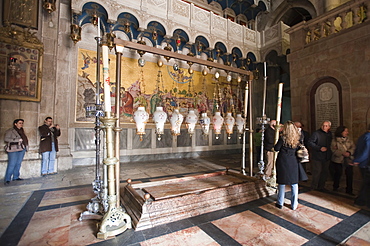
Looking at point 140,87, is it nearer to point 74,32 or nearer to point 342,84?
point 74,32

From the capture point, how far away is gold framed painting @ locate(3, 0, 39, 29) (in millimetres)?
5160

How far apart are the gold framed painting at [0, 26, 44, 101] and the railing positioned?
8.40 meters

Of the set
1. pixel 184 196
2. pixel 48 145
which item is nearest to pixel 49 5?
pixel 48 145

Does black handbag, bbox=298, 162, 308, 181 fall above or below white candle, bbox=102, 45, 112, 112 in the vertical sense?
below

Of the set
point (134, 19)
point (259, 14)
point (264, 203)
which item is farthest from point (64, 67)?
point (259, 14)

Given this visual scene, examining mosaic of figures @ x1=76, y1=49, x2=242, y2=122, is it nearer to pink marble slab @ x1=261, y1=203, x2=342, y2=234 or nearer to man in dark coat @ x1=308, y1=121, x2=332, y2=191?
man in dark coat @ x1=308, y1=121, x2=332, y2=191

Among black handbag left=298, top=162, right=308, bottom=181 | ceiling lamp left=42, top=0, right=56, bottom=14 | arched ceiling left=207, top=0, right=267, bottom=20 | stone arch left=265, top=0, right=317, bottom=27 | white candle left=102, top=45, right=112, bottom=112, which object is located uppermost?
arched ceiling left=207, top=0, right=267, bottom=20

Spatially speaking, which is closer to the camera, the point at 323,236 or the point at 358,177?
the point at 323,236

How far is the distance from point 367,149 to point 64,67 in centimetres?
828

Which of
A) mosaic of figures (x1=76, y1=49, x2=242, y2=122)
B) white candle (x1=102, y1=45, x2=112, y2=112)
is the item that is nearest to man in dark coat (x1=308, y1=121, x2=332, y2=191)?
mosaic of figures (x1=76, y1=49, x2=242, y2=122)

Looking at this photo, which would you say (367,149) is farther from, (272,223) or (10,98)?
(10,98)

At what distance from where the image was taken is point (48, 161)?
211 inches

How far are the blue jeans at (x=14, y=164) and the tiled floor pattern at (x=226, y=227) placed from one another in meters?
2.19

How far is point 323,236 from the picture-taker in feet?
7.03
